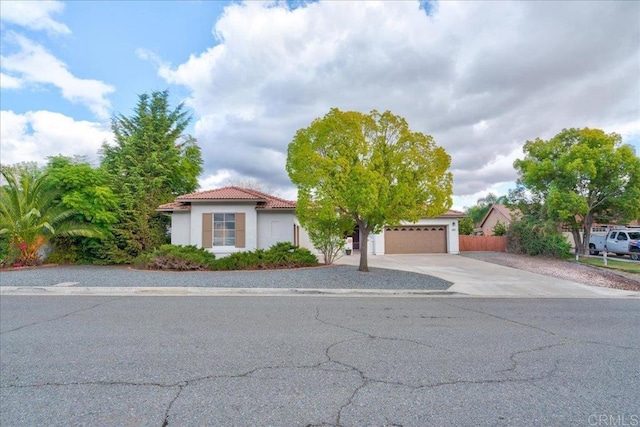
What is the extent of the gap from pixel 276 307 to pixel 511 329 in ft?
16.6

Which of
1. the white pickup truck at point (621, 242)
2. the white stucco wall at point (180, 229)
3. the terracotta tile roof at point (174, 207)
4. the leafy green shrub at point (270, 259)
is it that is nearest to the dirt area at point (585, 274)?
the white pickup truck at point (621, 242)

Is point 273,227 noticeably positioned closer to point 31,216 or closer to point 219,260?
point 219,260

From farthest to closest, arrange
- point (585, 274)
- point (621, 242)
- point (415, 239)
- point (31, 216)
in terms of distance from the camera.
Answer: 1. point (415, 239)
2. point (621, 242)
3. point (31, 216)
4. point (585, 274)

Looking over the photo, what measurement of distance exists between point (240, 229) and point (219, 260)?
332 cm

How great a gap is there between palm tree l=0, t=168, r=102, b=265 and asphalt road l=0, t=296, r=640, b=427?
10.9 meters

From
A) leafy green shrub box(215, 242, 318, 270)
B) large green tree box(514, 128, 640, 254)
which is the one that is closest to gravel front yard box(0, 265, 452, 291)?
leafy green shrub box(215, 242, 318, 270)

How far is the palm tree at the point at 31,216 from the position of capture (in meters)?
16.6

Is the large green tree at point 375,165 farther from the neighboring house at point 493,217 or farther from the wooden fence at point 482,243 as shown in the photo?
the neighboring house at point 493,217

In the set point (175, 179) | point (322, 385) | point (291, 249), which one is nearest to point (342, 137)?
point (291, 249)

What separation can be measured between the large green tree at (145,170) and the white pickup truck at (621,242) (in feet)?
88.3

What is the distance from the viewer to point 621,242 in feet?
74.1

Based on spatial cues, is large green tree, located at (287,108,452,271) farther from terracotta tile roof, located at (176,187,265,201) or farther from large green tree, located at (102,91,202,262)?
large green tree, located at (102,91,202,262)

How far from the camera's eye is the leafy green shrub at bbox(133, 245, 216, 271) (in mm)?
15141

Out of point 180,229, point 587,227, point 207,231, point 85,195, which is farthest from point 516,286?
point 85,195
